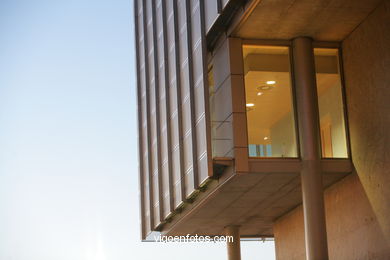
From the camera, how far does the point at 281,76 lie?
101 feet

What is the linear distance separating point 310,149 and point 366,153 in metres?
1.92

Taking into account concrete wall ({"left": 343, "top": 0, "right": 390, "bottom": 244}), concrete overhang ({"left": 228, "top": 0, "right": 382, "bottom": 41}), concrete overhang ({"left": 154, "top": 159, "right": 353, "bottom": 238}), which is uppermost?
concrete overhang ({"left": 228, "top": 0, "right": 382, "bottom": 41})

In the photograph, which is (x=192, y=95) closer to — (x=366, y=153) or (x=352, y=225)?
(x=366, y=153)

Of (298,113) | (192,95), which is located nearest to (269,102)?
(298,113)

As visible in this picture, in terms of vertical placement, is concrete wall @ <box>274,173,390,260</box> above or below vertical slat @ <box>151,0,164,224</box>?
below

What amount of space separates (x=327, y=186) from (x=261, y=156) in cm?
345

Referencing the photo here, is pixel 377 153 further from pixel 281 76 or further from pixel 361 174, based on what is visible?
pixel 281 76

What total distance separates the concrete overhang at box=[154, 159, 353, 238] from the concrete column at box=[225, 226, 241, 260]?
0.43 meters

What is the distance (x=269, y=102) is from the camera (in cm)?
3069

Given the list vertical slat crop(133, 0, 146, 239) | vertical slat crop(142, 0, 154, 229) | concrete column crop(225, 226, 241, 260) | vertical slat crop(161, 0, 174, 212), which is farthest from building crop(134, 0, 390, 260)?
vertical slat crop(133, 0, 146, 239)

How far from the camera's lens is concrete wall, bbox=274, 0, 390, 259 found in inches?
1108

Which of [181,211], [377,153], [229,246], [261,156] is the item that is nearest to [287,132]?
[261,156]

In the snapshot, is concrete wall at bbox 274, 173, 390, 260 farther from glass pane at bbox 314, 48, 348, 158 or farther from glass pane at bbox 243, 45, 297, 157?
glass pane at bbox 243, 45, 297, 157

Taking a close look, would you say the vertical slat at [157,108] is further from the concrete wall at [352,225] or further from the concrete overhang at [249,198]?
the concrete wall at [352,225]
